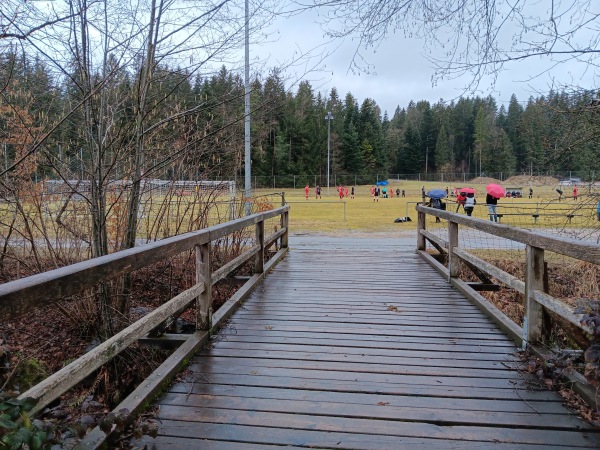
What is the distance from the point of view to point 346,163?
7900 centimetres

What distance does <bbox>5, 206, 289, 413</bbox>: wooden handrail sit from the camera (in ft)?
5.14

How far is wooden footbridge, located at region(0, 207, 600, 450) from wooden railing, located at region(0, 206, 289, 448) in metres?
0.01

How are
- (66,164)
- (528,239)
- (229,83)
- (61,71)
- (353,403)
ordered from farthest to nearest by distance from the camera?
1. (229,83)
2. (66,164)
3. (61,71)
4. (528,239)
5. (353,403)

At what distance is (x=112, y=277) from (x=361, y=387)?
1.70 m

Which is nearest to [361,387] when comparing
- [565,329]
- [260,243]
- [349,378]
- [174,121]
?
[349,378]

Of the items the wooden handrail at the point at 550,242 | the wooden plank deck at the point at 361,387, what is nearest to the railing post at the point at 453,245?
the wooden handrail at the point at 550,242

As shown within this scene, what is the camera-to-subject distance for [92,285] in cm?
201

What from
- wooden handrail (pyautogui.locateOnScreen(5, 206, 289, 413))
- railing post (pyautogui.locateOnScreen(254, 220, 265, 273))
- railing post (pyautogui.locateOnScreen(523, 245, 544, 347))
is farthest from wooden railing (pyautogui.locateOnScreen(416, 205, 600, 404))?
railing post (pyautogui.locateOnScreen(254, 220, 265, 273))

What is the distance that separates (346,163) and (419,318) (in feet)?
249

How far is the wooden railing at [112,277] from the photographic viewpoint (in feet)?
5.25

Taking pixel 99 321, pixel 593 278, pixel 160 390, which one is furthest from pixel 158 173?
pixel 593 278

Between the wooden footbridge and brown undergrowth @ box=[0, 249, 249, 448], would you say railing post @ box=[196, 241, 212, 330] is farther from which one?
brown undergrowth @ box=[0, 249, 249, 448]

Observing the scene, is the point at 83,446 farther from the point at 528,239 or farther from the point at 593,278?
the point at 593,278

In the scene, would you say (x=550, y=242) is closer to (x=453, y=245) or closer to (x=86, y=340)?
(x=453, y=245)
